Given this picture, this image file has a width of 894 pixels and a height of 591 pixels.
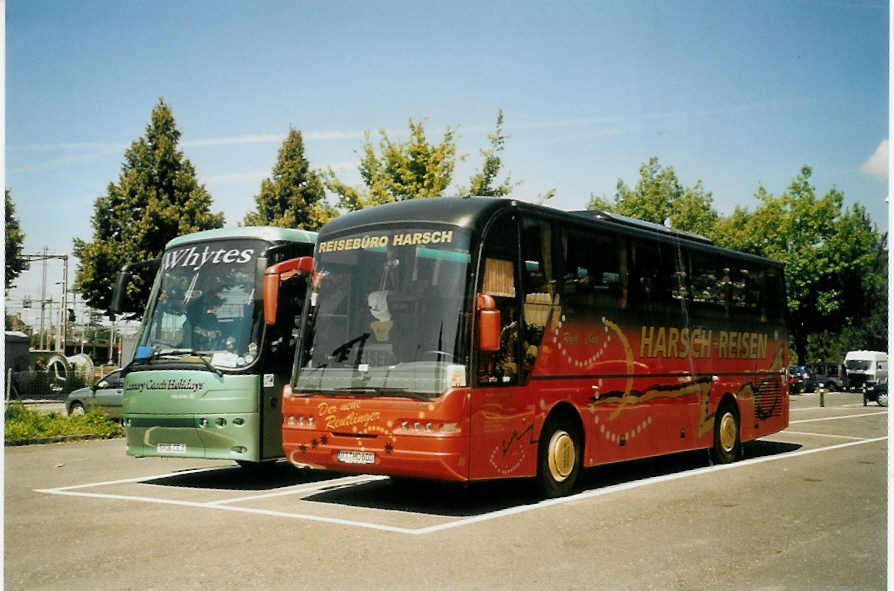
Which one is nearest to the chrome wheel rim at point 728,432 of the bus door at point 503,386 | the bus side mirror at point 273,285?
the bus door at point 503,386

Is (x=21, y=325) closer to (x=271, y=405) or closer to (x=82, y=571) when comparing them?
(x=271, y=405)

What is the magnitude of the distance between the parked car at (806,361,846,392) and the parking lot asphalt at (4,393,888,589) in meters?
53.2

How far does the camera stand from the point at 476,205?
1014cm

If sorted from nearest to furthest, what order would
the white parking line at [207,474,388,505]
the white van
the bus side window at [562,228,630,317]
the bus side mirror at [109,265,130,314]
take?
1. the white parking line at [207,474,388,505]
2. the bus side window at [562,228,630,317]
3. the bus side mirror at [109,265,130,314]
4. the white van

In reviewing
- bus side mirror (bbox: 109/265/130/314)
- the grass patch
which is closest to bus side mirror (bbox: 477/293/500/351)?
bus side mirror (bbox: 109/265/130/314)

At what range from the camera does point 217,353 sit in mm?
11680

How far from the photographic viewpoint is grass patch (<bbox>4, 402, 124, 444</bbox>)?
60.1ft

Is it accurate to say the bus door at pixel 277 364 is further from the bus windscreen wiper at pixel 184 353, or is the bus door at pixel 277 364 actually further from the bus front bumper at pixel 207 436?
the bus windscreen wiper at pixel 184 353

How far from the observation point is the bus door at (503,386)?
31.6 ft

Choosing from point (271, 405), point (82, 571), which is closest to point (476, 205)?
point (271, 405)

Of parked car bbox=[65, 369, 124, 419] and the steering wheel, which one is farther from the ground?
the steering wheel

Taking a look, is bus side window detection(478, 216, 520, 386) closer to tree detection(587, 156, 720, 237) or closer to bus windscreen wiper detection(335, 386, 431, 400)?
bus windscreen wiper detection(335, 386, 431, 400)

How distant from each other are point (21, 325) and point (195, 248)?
49.4m

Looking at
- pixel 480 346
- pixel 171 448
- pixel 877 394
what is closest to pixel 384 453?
pixel 480 346
